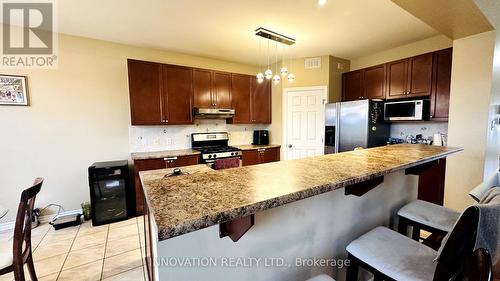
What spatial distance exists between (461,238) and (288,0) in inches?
95.0

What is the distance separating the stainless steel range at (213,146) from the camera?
367 centimetres

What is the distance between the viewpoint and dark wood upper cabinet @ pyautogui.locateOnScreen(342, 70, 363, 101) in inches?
157

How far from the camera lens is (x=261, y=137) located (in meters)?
4.79

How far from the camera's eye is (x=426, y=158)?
4.51 feet

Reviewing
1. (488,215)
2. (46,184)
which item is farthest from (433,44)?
(46,184)

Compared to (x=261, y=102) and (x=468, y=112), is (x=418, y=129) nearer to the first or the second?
(x=468, y=112)

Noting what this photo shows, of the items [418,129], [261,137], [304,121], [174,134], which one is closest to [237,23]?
[174,134]

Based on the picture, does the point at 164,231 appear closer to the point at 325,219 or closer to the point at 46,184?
the point at 325,219

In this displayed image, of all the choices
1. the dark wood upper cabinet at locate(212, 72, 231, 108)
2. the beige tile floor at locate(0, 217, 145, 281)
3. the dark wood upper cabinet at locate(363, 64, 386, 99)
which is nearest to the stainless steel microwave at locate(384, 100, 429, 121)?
the dark wood upper cabinet at locate(363, 64, 386, 99)

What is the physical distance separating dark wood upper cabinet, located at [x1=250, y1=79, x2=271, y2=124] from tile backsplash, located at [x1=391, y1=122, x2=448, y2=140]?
2.41m

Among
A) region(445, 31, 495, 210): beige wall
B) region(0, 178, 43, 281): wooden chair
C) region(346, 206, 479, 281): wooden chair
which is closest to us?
region(346, 206, 479, 281): wooden chair

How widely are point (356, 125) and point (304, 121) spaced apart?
42.8 inches

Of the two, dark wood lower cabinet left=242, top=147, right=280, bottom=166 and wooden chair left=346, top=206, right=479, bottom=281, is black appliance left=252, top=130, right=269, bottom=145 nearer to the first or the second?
dark wood lower cabinet left=242, top=147, right=280, bottom=166
